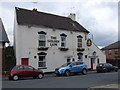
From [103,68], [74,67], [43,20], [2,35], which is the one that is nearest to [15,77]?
[74,67]

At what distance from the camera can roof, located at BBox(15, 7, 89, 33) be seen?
24.5m

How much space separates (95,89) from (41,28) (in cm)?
1565

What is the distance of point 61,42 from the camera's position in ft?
87.9

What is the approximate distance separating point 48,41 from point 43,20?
3.79 m

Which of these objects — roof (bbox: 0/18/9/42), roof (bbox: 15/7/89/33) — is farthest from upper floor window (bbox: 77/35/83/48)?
roof (bbox: 0/18/9/42)

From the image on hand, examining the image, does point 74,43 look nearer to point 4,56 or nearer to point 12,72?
point 4,56

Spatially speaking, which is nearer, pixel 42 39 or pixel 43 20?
pixel 42 39

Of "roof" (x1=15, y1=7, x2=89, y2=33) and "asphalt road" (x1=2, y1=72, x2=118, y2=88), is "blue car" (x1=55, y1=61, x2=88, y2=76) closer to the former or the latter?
"asphalt road" (x1=2, y1=72, x2=118, y2=88)

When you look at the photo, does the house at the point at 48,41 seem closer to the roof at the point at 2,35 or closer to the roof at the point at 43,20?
the roof at the point at 43,20

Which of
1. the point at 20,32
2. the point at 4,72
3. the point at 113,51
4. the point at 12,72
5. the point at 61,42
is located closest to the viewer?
the point at 12,72

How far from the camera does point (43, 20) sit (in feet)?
88.6

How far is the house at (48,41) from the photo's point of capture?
23.2 meters

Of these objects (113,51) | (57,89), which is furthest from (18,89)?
(113,51)

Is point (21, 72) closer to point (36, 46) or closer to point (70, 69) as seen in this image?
point (70, 69)
